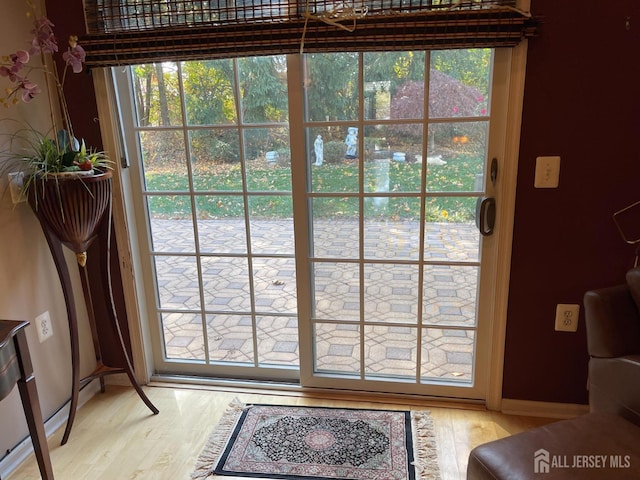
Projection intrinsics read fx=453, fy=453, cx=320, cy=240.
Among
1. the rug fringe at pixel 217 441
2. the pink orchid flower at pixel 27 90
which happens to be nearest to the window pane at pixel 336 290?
the rug fringe at pixel 217 441

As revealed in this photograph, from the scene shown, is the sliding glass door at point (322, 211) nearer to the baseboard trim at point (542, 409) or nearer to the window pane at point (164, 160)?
the window pane at point (164, 160)

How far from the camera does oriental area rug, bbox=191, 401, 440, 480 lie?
1826 millimetres

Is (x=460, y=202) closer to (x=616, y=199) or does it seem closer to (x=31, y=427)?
(x=616, y=199)

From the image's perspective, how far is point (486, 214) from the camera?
1.98m

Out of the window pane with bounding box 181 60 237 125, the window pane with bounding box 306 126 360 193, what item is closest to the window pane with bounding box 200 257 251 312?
the window pane with bounding box 306 126 360 193

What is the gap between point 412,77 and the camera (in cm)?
193

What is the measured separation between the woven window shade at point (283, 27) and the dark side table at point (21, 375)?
47.7 inches

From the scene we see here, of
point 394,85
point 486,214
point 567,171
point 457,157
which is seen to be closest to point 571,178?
point 567,171

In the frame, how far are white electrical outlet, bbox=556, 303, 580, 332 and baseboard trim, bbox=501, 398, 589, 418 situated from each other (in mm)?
386

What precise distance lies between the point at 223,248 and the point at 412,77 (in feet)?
3.99

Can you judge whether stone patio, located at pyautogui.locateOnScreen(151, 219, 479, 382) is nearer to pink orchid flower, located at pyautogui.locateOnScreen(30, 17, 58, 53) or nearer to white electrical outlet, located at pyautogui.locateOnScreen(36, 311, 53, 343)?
white electrical outlet, located at pyautogui.locateOnScreen(36, 311, 53, 343)

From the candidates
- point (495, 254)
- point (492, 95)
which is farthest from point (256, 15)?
point (495, 254)

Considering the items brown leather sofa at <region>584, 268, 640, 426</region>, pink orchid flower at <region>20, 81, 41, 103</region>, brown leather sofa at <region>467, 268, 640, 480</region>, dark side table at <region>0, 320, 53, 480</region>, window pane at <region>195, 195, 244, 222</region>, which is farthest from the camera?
window pane at <region>195, 195, 244, 222</region>

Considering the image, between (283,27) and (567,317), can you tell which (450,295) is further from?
(283,27)
